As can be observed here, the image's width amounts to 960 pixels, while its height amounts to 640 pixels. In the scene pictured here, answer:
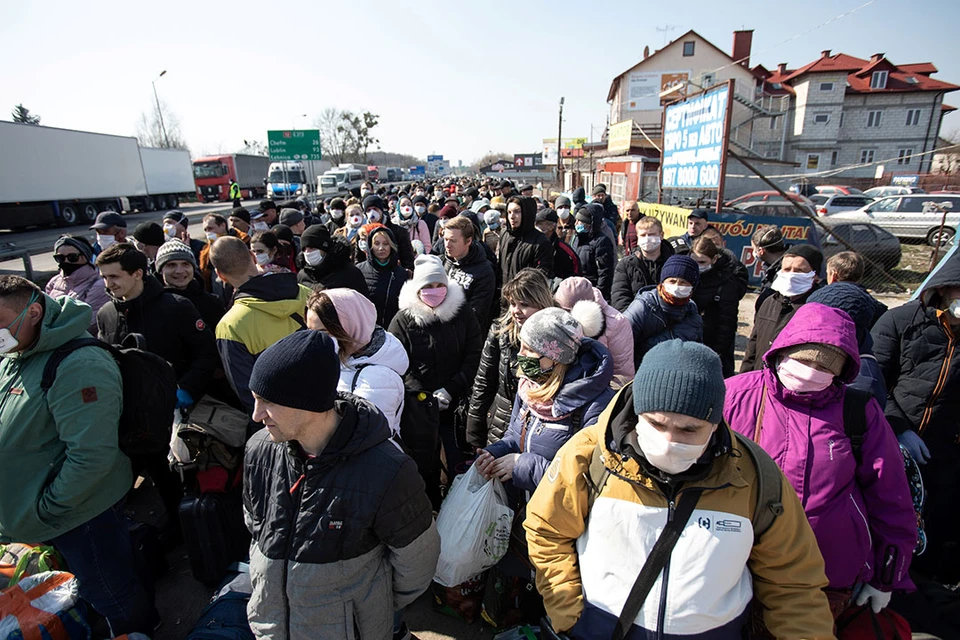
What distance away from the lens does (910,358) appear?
2904 mm

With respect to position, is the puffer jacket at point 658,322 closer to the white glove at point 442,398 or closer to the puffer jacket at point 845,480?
the white glove at point 442,398

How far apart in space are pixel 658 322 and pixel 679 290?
0.29 meters

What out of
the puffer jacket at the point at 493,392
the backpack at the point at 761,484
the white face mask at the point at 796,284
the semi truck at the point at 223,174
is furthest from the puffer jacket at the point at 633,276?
the semi truck at the point at 223,174

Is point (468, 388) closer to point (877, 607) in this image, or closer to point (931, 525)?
point (877, 607)

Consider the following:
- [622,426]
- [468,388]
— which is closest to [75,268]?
[468,388]

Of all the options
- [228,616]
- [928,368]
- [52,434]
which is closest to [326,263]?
[52,434]

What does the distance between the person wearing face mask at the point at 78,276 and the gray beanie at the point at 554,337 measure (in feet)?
13.1

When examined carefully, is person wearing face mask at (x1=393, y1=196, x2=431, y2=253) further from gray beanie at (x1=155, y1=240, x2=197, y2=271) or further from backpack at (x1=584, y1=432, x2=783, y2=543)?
backpack at (x1=584, y1=432, x2=783, y2=543)

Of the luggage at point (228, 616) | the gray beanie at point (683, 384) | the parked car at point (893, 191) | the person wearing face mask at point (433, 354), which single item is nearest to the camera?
the gray beanie at point (683, 384)

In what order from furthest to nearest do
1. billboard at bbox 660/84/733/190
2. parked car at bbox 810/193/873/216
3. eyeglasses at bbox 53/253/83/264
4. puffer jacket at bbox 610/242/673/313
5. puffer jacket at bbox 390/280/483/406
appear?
1. parked car at bbox 810/193/873/216
2. billboard at bbox 660/84/733/190
3. puffer jacket at bbox 610/242/673/313
4. eyeglasses at bbox 53/253/83/264
5. puffer jacket at bbox 390/280/483/406

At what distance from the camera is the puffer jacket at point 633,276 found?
198 inches

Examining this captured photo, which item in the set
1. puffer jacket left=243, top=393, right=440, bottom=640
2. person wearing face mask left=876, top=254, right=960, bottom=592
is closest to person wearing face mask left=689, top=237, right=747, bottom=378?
person wearing face mask left=876, top=254, right=960, bottom=592

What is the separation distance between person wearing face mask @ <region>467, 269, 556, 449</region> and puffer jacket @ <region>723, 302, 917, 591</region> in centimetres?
146

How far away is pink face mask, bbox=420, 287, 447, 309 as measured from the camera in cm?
345
